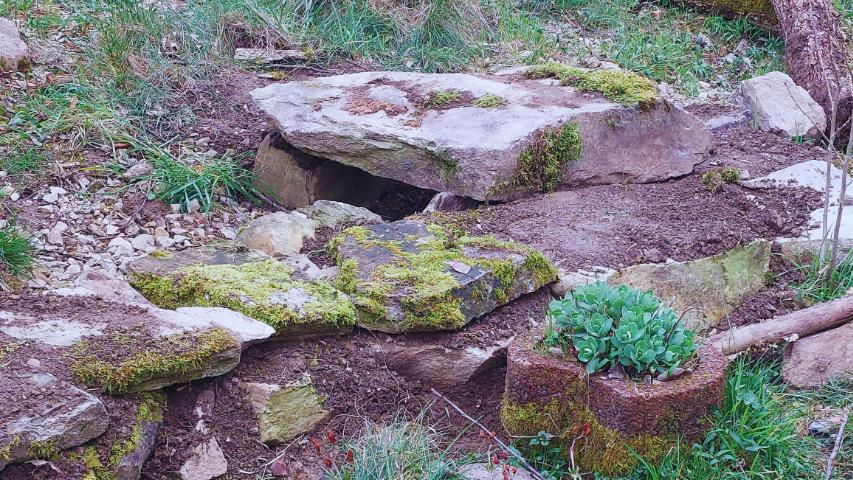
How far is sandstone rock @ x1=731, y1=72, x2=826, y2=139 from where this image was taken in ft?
17.5

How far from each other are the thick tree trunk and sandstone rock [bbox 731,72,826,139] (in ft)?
1.07

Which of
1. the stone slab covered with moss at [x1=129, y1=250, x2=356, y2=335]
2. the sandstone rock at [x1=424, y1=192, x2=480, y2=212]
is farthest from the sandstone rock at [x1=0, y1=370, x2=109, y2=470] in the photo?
the sandstone rock at [x1=424, y1=192, x2=480, y2=212]

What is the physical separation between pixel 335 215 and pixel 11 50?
253cm

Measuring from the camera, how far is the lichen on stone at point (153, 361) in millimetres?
2512

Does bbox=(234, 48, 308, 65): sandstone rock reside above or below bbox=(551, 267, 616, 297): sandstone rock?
above

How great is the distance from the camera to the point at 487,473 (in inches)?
109

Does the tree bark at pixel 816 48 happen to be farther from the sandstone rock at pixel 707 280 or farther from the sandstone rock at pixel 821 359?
the sandstone rock at pixel 821 359

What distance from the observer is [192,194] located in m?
4.51

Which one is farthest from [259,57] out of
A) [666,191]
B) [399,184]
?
[666,191]

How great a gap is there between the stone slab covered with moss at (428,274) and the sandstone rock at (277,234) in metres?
0.29

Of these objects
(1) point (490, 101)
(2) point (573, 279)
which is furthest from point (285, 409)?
(1) point (490, 101)

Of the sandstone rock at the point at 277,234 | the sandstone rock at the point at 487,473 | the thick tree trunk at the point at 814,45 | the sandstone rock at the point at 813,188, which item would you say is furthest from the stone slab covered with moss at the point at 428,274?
the thick tree trunk at the point at 814,45

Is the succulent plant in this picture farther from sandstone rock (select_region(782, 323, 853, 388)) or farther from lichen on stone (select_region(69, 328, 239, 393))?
lichen on stone (select_region(69, 328, 239, 393))

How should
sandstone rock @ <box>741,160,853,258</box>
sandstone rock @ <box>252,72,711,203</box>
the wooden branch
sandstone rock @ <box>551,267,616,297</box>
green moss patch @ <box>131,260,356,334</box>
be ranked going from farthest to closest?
sandstone rock @ <box>252,72,711,203</box> → sandstone rock @ <box>741,160,853,258</box> → sandstone rock @ <box>551,267,616,297</box> → the wooden branch → green moss patch @ <box>131,260,356,334</box>
